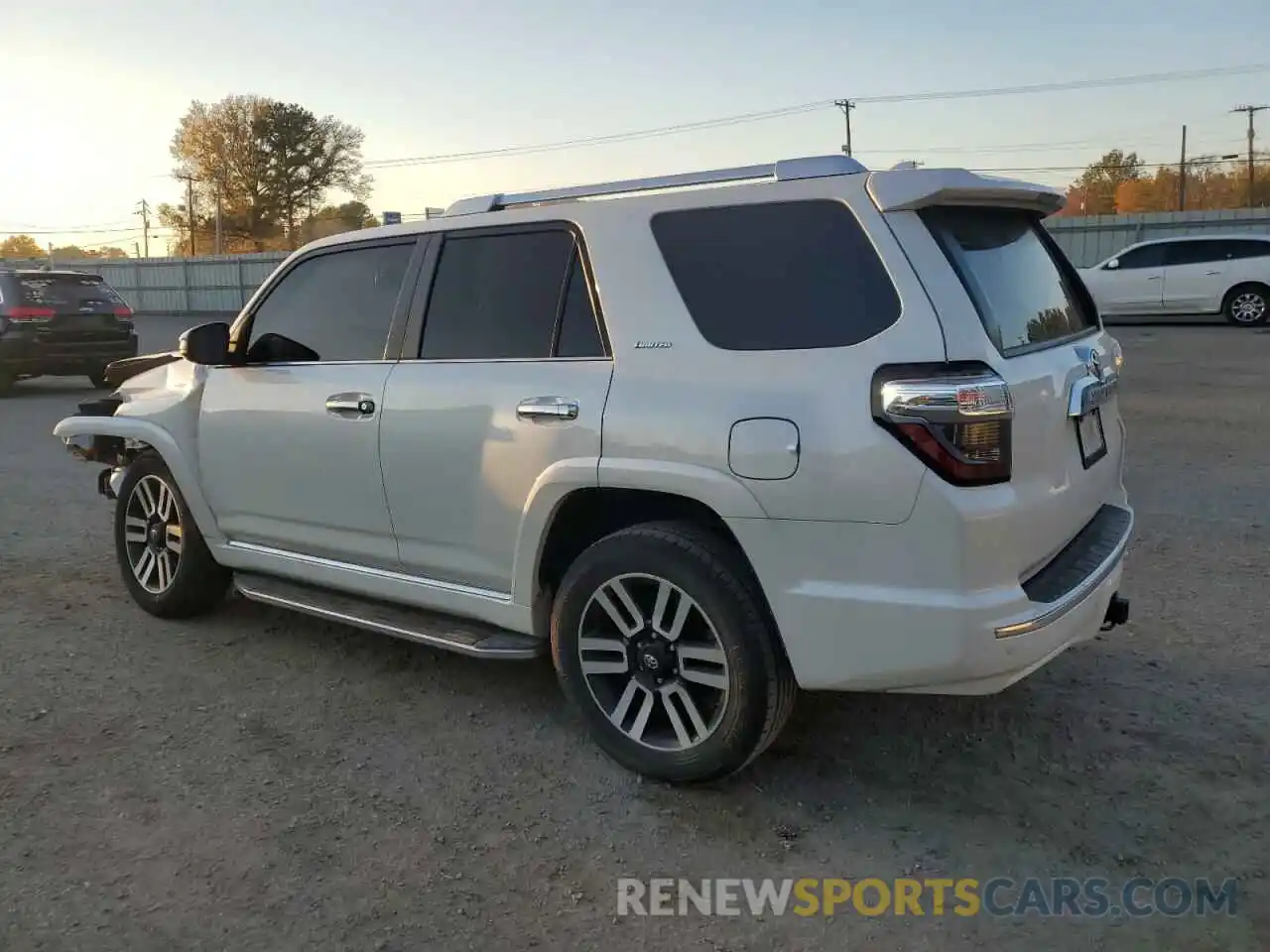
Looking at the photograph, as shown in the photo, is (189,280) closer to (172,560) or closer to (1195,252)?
(1195,252)

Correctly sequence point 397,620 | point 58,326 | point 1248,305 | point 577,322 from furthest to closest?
point 1248,305
point 58,326
point 397,620
point 577,322

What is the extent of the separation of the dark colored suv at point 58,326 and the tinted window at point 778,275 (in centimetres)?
1374

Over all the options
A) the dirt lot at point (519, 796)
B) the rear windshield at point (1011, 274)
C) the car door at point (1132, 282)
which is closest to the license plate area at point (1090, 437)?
the rear windshield at point (1011, 274)

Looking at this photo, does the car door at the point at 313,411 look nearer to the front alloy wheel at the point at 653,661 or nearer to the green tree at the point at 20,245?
the front alloy wheel at the point at 653,661

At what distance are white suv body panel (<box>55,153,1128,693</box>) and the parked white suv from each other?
19260mm

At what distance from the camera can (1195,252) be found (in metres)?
21.1

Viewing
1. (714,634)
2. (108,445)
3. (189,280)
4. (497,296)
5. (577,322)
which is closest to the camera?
(714,634)

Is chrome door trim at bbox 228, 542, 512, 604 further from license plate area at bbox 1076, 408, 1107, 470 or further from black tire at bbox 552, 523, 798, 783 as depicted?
license plate area at bbox 1076, 408, 1107, 470

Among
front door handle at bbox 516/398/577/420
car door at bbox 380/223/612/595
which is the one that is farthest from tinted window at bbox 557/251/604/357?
front door handle at bbox 516/398/577/420

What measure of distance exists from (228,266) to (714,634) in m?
43.7

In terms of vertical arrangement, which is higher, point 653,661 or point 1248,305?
point 1248,305

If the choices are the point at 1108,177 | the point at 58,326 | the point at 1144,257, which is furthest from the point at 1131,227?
the point at 1108,177

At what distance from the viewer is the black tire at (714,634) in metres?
3.31

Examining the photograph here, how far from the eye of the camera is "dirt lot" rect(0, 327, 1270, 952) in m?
2.87
